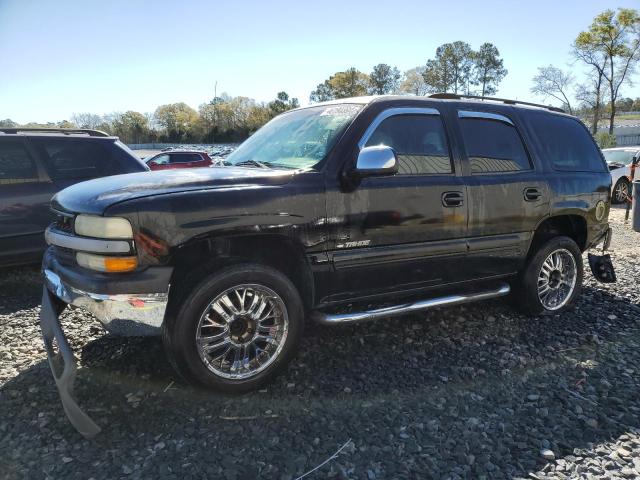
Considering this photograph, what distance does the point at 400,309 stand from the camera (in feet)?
11.2

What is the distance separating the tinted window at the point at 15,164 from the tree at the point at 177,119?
8436 cm

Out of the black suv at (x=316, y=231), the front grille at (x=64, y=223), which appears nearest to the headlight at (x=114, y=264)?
the black suv at (x=316, y=231)

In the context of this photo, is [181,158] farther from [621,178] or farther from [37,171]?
[621,178]

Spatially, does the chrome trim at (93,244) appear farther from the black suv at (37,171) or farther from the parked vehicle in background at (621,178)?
the parked vehicle in background at (621,178)

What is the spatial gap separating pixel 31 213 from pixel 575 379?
17.4 ft

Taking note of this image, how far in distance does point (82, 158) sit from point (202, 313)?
3677 mm

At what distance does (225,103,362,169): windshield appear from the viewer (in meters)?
3.35

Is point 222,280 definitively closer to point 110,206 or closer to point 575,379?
point 110,206

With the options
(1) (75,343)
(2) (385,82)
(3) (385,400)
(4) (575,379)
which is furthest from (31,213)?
(2) (385,82)

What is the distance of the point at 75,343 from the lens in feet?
12.0

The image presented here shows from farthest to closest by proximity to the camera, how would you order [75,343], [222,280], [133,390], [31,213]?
[31,213] → [75,343] → [133,390] → [222,280]

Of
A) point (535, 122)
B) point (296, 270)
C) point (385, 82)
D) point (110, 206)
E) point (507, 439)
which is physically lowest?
point (507, 439)

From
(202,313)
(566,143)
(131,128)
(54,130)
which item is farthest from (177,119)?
(202,313)

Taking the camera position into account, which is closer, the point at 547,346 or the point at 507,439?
the point at 507,439
